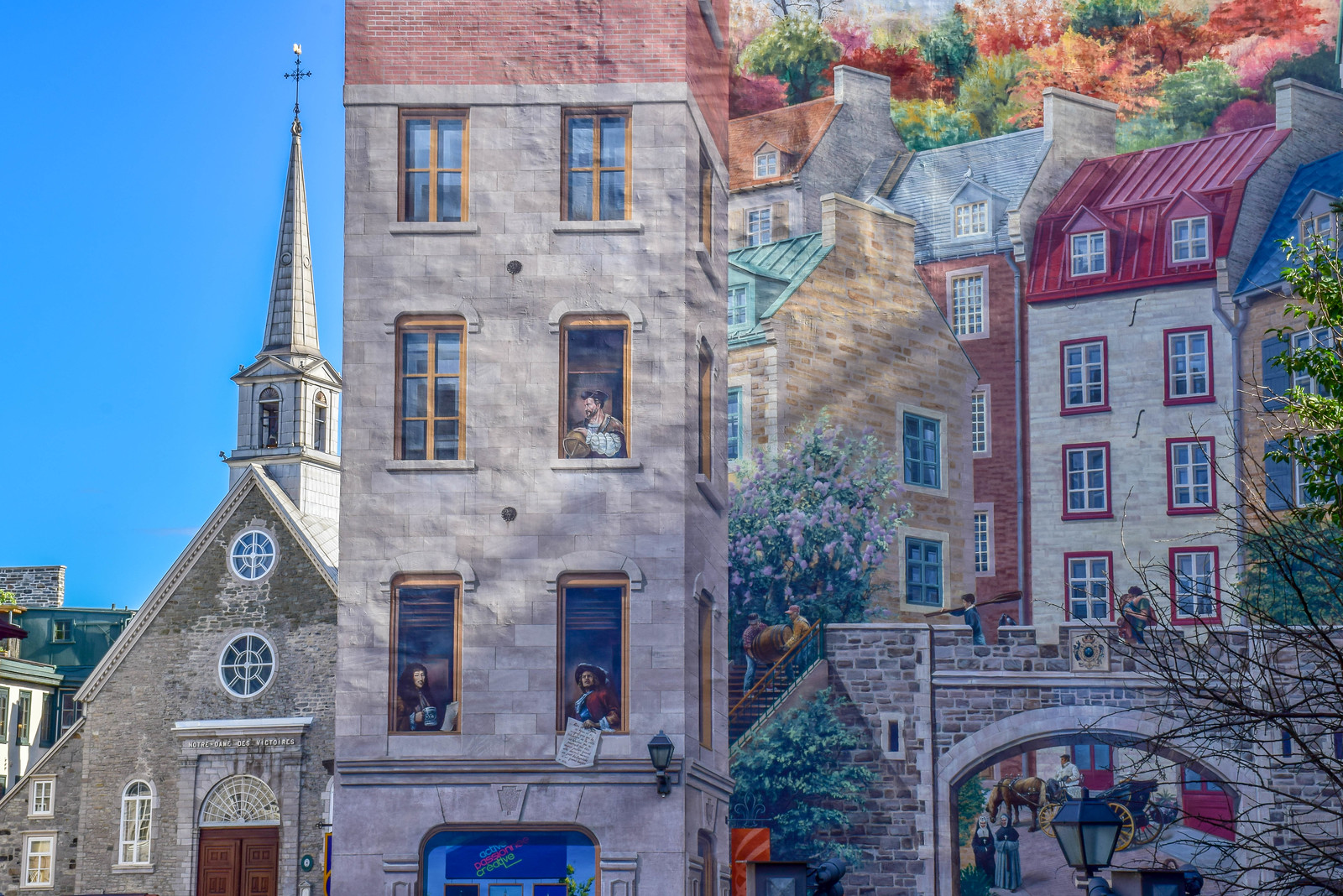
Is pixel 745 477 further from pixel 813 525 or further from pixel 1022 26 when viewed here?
pixel 1022 26

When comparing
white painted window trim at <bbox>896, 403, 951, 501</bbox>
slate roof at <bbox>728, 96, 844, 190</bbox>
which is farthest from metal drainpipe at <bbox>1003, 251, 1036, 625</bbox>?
slate roof at <bbox>728, 96, 844, 190</bbox>

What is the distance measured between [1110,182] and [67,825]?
69.4ft

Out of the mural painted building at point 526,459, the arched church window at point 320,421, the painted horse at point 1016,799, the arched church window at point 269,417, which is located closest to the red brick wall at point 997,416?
the painted horse at point 1016,799

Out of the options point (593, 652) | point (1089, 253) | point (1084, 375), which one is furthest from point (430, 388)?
point (1089, 253)

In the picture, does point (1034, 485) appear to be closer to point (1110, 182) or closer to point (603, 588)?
point (1110, 182)

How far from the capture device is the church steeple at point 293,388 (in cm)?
3344

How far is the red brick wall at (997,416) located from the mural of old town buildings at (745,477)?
0.06m

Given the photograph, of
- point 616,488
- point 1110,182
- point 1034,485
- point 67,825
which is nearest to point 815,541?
point 1034,485

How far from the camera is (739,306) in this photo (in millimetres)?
27719

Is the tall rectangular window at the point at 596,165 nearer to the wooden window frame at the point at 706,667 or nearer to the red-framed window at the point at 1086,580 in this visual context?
the wooden window frame at the point at 706,667

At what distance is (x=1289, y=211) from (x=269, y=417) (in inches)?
784

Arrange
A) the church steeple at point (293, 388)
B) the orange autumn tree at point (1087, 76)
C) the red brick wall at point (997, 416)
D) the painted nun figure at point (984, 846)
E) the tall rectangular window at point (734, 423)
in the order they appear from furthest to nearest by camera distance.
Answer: the church steeple at point (293, 388) < the orange autumn tree at point (1087, 76) < the red brick wall at point (997, 416) < the tall rectangular window at point (734, 423) < the painted nun figure at point (984, 846)

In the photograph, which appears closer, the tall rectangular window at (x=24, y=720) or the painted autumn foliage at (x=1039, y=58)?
the painted autumn foliage at (x=1039, y=58)

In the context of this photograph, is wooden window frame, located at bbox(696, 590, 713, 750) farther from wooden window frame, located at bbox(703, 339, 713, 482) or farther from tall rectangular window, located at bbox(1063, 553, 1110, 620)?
tall rectangular window, located at bbox(1063, 553, 1110, 620)
